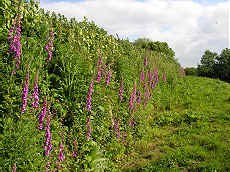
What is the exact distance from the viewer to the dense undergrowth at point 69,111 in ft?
10.3

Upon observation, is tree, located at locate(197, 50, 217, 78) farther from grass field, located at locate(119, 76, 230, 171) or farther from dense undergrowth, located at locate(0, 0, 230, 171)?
dense undergrowth, located at locate(0, 0, 230, 171)

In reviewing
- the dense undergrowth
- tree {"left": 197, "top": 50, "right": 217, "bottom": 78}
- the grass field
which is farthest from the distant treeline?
the dense undergrowth

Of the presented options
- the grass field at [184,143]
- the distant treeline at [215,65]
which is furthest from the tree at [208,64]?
the grass field at [184,143]

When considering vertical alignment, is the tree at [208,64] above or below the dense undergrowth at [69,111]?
above

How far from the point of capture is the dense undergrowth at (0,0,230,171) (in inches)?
123

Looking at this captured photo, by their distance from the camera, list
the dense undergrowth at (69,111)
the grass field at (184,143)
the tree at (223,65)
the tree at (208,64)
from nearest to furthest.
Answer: the dense undergrowth at (69,111)
the grass field at (184,143)
the tree at (223,65)
the tree at (208,64)

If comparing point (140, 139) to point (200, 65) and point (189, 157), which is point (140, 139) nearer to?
point (189, 157)

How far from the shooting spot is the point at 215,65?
33.4m

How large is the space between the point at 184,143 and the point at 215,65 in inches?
1207

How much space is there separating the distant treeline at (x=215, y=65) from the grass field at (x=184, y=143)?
24.7 meters

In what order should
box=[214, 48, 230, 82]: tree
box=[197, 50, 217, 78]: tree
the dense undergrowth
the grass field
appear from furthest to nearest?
box=[197, 50, 217, 78]: tree → box=[214, 48, 230, 82]: tree → the grass field → the dense undergrowth

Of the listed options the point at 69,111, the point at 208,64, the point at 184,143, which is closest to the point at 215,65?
the point at 208,64

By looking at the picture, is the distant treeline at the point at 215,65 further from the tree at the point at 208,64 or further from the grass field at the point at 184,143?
the grass field at the point at 184,143

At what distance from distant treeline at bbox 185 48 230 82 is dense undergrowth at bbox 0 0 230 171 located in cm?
2788
